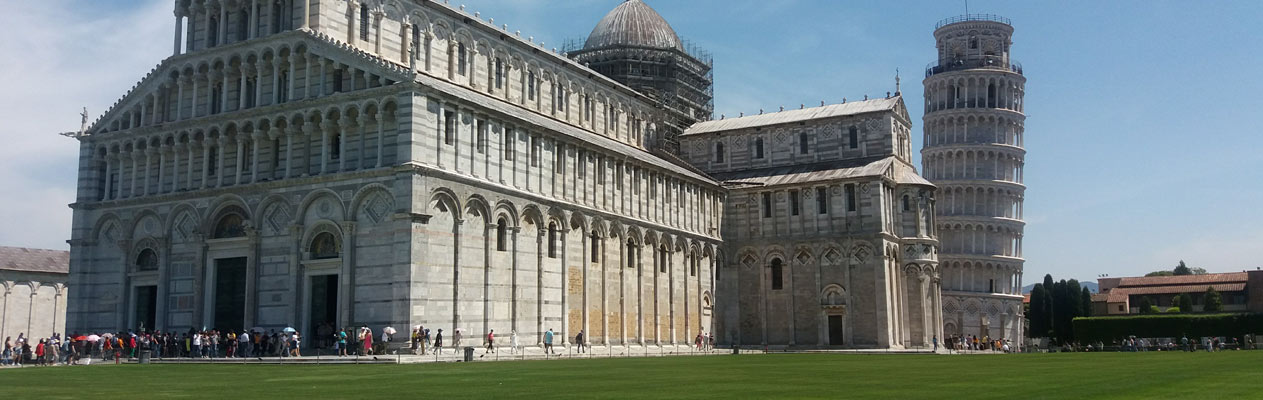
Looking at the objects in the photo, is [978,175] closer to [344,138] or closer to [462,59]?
[462,59]

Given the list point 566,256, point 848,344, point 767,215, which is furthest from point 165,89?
point 848,344

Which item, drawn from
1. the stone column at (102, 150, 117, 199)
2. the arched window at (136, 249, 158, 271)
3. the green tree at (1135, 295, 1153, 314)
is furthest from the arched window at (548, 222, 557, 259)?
the green tree at (1135, 295, 1153, 314)

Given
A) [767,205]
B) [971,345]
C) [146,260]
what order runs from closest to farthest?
[146,260] < [767,205] < [971,345]

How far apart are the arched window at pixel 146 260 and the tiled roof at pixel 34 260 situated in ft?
62.8

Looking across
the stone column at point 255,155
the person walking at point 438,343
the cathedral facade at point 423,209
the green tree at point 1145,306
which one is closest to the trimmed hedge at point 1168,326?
the green tree at point 1145,306

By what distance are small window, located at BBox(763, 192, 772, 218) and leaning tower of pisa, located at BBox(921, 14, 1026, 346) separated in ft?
108

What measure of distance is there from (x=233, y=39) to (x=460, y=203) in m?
→ 13.0

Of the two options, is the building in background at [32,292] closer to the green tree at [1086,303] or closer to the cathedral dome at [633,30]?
the cathedral dome at [633,30]

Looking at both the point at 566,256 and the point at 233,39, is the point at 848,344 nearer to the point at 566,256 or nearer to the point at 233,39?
the point at 566,256

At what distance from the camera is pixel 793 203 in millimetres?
62875

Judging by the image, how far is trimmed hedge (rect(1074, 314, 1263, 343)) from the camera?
72938mm

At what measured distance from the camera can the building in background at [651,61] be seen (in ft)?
234

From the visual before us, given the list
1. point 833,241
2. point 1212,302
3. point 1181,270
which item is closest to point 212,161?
point 833,241

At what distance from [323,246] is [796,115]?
36.9 metres
